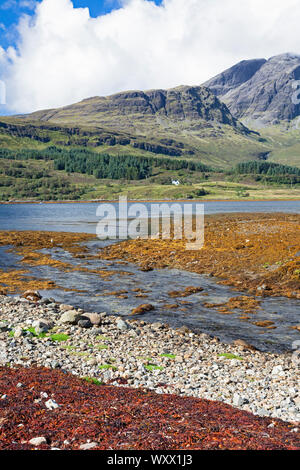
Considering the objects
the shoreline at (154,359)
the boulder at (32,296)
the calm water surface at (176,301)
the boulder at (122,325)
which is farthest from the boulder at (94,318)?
the boulder at (32,296)

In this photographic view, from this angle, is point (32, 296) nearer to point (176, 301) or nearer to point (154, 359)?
point (176, 301)

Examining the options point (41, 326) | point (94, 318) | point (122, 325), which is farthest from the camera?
point (94, 318)

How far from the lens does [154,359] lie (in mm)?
16266

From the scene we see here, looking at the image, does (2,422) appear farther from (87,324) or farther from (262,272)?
(262,272)

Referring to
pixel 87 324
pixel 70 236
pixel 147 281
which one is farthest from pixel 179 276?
pixel 70 236

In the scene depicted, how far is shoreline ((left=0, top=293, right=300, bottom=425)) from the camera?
1297 centimetres

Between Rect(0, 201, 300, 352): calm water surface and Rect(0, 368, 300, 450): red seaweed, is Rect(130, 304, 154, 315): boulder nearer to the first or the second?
Rect(0, 201, 300, 352): calm water surface

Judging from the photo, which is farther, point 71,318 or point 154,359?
point 71,318

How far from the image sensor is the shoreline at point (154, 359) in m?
13.0

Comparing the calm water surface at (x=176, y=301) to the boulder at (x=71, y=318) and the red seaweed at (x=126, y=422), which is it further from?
the red seaweed at (x=126, y=422)

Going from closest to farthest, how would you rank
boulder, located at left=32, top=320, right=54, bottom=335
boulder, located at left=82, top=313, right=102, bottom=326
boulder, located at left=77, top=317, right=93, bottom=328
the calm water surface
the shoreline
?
the shoreline, boulder, located at left=32, top=320, right=54, bottom=335, boulder, located at left=77, top=317, right=93, bottom=328, the calm water surface, boulder, located at left=82, top=313, right=102, bottom=326

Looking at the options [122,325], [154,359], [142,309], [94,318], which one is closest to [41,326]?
[94,318]

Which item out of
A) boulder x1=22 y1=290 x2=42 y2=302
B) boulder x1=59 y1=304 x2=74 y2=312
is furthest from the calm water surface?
boulder x1=22 y1=290 x2=42 y2=302

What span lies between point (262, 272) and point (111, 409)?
88.2ft
